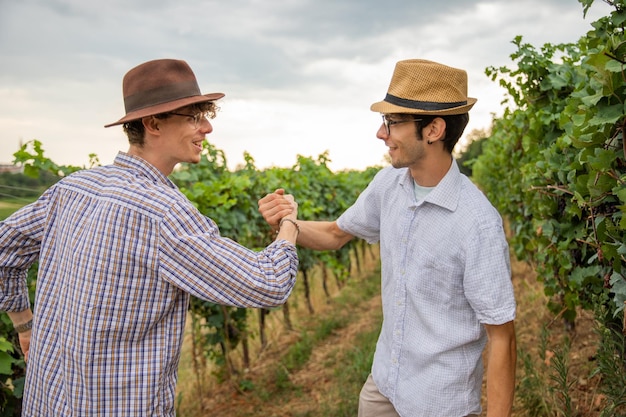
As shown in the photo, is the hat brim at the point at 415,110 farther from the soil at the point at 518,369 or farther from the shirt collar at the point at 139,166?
the soil at the point at 518,369

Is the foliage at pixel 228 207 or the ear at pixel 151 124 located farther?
the foliage at pixel 228 207

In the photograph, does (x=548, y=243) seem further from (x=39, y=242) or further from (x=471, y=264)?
(x=39, y=242)

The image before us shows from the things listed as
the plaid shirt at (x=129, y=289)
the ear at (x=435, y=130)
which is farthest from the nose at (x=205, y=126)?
the ear at (x=435, y=130)

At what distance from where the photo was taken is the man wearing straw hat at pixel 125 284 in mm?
1978

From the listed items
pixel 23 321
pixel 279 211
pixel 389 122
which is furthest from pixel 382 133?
pixel 23 321

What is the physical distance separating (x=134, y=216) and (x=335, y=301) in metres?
8.38

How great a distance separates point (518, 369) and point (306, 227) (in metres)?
3.21

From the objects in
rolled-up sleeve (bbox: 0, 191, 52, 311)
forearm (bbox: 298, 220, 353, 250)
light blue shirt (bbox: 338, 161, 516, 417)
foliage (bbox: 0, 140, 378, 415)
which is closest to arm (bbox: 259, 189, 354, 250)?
forearm (bbox: 298, 220, 353, 250)

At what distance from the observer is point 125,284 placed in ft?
6.52

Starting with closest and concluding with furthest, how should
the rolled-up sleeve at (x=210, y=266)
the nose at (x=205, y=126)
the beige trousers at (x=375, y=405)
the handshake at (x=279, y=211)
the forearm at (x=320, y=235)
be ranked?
the rolled-up sleeve at (x=210, y=266) → the nose at (x=205, y=126) → the handshake at (x=279, y=211) → the beige trousers at (x=375, y=405) → the forearm at (x=320, y=235)

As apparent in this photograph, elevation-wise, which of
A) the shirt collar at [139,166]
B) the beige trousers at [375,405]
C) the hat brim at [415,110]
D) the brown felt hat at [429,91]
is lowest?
the beige trousers at [375,405]

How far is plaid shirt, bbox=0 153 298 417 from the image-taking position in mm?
1977

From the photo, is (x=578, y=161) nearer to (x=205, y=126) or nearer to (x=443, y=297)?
(x=443, y=297)

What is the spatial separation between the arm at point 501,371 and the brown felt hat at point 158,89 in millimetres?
1473
